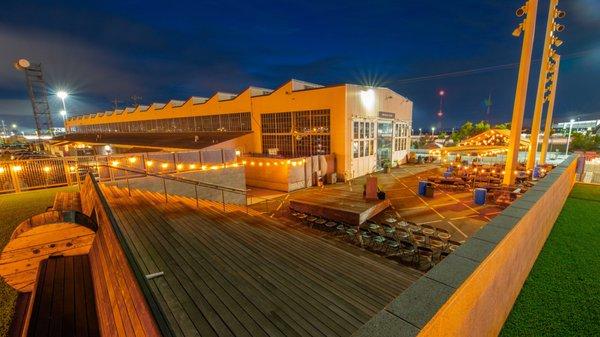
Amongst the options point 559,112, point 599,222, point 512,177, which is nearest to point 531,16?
point 512,177

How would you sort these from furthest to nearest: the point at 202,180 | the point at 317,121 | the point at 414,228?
1. the point at 317,121
2. the point at 202,180
3. the point at 414,228

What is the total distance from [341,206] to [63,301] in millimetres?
10729

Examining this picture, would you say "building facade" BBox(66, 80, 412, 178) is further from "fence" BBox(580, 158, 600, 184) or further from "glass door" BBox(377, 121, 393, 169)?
"fence" BBox(580, 158, 600, 184)

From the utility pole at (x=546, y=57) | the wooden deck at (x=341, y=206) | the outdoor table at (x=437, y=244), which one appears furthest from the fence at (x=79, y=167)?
the utility pole at (x=546, y=57)

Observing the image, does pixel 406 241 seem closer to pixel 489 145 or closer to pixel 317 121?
pixel 317 121

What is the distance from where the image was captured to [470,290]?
258 cm

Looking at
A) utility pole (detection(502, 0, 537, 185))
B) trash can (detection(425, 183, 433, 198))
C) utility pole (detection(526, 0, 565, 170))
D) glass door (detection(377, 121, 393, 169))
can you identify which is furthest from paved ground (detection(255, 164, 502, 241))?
glass door (detection(377, 121, 393, 169))

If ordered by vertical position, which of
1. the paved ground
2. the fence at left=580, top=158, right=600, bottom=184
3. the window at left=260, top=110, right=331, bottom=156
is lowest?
the paved ground

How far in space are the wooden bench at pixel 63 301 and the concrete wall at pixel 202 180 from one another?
553 cm

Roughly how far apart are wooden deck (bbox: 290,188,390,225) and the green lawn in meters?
6.60

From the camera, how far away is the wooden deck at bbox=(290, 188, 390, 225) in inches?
476

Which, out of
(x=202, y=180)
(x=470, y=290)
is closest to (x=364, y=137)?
(x=202, y=180)

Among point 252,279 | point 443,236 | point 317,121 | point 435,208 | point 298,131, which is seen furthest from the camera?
point 298,131

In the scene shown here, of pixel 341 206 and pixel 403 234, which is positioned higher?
pixel 341 206
